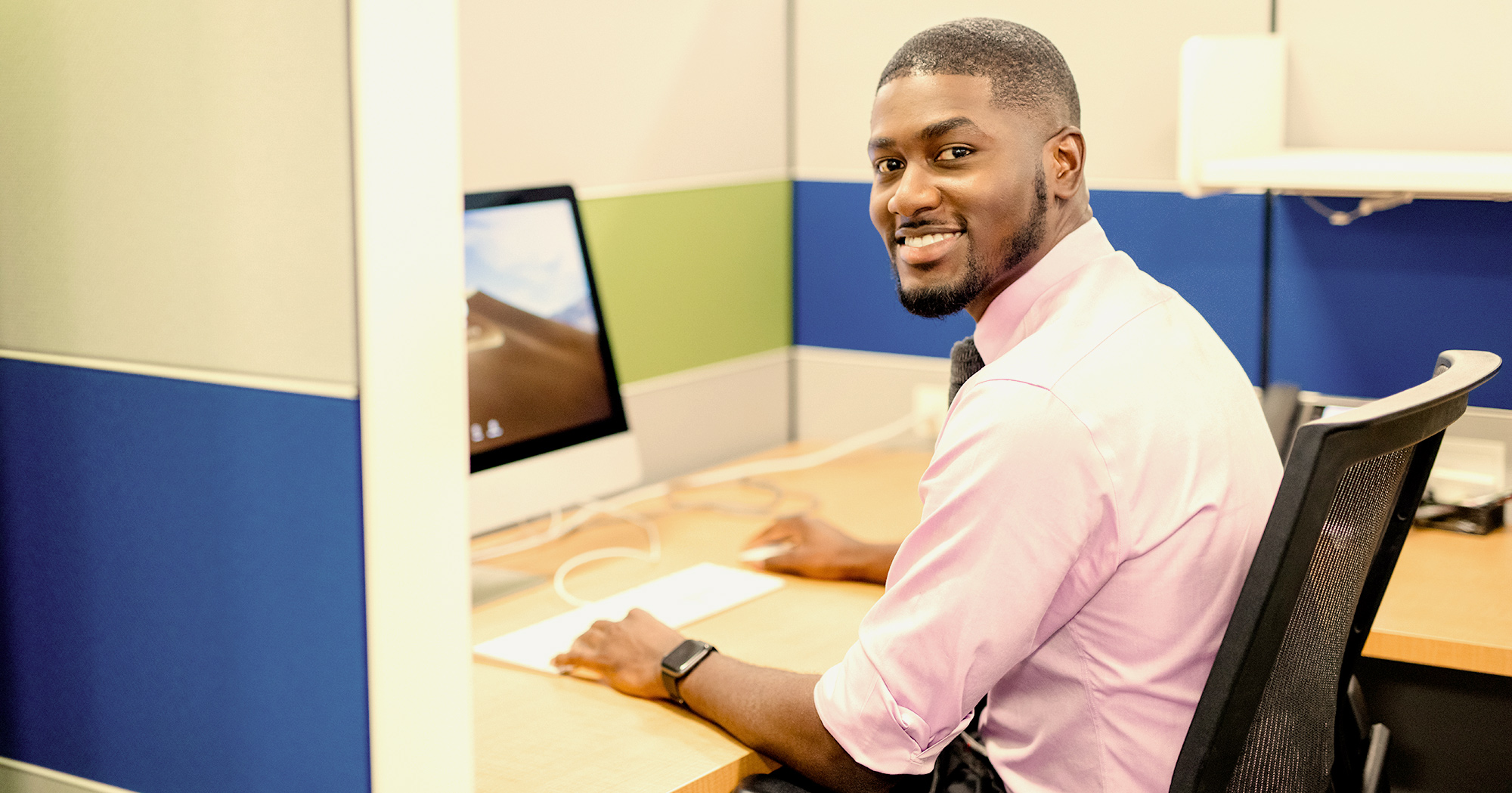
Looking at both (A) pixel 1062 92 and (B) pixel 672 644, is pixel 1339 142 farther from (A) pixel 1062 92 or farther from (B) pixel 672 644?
(B) pixel 672 644

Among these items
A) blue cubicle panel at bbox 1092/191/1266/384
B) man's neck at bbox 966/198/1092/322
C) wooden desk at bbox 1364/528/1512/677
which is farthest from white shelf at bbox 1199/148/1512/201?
man's neck at bbox 966/198/1092/322

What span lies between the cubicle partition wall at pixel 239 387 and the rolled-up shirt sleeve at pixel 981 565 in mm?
339

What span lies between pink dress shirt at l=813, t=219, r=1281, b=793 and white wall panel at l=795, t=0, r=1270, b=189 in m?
1.07

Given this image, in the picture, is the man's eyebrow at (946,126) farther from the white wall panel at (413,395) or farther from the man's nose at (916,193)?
the white wall panel at (413,395)

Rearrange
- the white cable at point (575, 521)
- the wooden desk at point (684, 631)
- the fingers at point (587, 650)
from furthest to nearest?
the white cable at point (575, 521)
the fingers at point (587, 650)
the wooden desk at point (684, 631)

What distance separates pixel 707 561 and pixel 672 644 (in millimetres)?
425

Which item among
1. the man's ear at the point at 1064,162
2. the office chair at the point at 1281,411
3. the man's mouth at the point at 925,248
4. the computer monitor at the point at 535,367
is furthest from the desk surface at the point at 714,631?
the man's ear at the point at 1064,162

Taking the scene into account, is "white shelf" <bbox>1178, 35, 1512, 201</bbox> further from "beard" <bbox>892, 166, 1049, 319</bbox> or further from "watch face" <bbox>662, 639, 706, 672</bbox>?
"watch face" <bbox>662, 639, 706, 672</bbox>

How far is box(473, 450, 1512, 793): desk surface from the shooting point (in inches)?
50.6

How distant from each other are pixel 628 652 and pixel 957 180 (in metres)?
0.57

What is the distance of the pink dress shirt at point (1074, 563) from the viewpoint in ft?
3.60

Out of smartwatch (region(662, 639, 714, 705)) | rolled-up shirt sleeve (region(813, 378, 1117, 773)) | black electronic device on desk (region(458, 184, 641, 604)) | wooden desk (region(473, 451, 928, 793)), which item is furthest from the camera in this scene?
black electronic device on desk (region(458, 184, 641, 604))

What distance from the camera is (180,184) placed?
3.40 feet

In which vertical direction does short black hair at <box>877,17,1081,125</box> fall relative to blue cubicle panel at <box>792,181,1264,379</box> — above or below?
above
